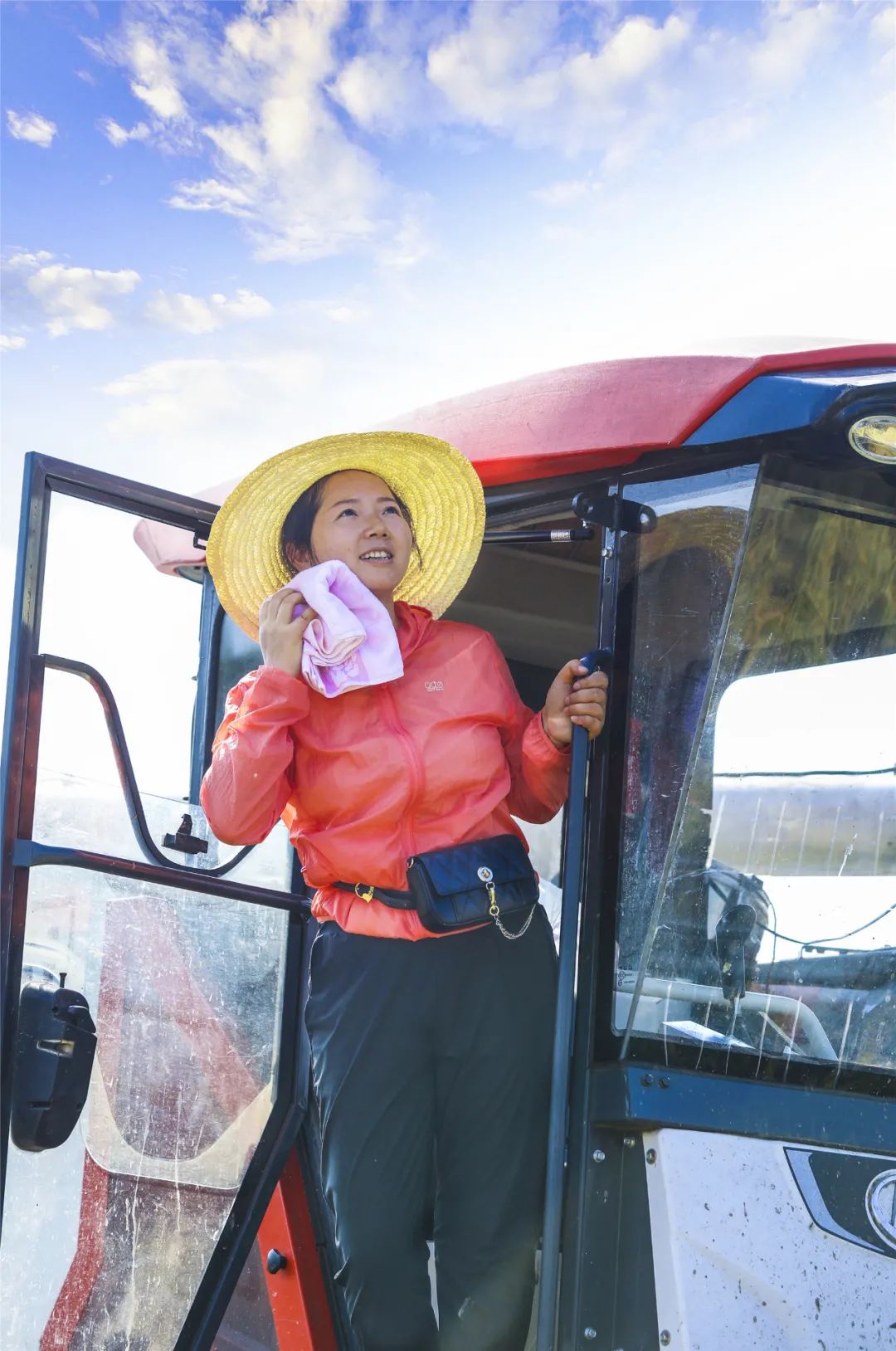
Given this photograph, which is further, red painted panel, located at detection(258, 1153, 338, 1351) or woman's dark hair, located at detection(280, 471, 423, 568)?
woman's dark hair, located at detection(280, 471, 423, 568)

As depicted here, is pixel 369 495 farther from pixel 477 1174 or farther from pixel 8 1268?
pixel 8 1268

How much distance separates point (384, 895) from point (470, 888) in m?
0.15

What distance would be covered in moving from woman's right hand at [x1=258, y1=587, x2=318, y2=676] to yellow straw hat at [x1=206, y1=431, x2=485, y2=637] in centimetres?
30

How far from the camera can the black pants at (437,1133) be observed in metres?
2.06

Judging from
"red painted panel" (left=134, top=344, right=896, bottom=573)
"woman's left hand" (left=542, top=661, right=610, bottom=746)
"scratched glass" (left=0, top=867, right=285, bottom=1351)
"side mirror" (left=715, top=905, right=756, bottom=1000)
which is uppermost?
"red painted panel" (left=134, top=344, right=896, bottom=573)

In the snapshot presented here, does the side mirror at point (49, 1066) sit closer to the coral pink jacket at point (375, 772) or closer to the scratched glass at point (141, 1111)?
the scratched glass at point (141, 1111)

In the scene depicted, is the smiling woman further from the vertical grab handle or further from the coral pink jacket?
the vertical grab handle

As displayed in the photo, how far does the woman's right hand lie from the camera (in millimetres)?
2176

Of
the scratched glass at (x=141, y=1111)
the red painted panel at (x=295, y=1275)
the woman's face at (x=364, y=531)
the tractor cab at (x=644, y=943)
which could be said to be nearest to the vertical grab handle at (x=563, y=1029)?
the tractor cab at (x=644, y=943)

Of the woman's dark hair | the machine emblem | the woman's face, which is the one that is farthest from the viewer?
the woman's dark hair

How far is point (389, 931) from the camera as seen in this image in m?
2.13

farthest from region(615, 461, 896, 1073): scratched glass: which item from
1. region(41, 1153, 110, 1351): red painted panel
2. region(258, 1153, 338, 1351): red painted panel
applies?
region(41, 1153, 110, 1351): red painted panel

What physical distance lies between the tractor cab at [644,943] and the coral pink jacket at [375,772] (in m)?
0.18

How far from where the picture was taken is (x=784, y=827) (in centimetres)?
212
